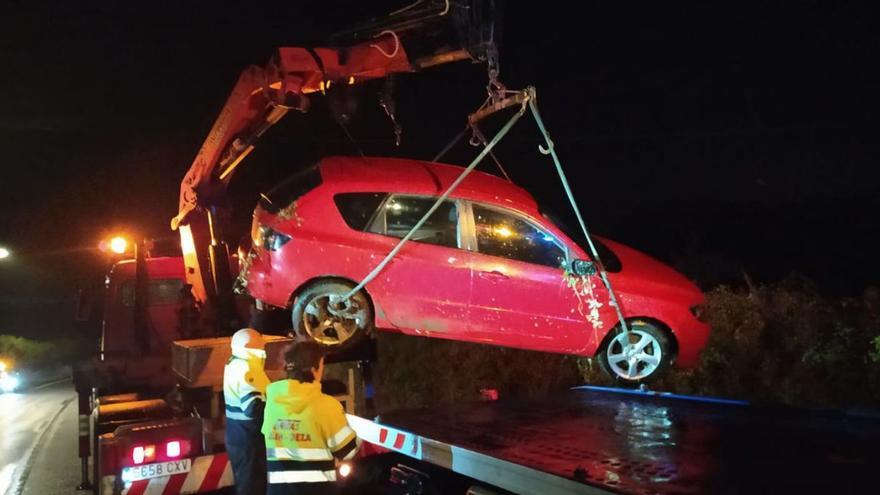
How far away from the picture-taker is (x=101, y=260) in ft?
25.5

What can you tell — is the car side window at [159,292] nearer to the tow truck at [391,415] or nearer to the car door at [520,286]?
the tow truck at [391,415]

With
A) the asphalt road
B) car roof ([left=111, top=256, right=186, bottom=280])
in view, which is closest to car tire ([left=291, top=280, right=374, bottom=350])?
car roof ([left=111, top=256, right=186, bottom=280])

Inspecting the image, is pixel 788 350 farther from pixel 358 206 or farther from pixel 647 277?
pixel 358 206

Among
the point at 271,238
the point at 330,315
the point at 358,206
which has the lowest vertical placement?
the point at 330,315

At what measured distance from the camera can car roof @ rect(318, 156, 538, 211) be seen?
5.50m

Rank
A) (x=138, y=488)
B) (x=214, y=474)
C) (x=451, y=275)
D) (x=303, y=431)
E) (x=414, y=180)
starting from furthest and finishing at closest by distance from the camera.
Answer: (x=414, y=180) < (x=451, y=275) < (x=214, y=474) < (x=138, y=488) < (x=303, y=431)

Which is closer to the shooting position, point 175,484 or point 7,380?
point 175,484

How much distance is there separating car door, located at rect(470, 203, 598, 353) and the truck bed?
30.5 inches

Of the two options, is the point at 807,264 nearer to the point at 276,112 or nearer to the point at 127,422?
the point at 276,112

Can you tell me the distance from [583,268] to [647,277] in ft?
1.96

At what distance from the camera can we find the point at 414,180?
5543mm

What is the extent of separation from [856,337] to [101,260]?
715cm

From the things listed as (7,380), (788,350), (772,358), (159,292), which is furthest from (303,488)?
(7,380)

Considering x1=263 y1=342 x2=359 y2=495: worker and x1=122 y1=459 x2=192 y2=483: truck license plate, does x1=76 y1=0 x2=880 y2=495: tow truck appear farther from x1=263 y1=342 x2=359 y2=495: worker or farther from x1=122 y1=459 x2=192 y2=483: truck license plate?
x1=263 y1=342 x2=359 y2=495: worker
